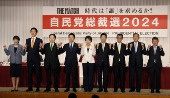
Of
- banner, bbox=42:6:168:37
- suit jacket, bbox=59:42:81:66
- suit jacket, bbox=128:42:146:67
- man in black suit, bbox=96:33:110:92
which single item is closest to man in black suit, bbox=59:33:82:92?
suit jacket, bbox=59:42:81:66

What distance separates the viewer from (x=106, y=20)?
24.0 ft

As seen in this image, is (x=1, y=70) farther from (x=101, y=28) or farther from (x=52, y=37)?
(x=101, y=28)

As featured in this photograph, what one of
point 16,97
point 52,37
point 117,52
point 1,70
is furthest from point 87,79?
point 1,70

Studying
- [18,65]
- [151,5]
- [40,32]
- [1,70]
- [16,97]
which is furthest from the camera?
[40,32]

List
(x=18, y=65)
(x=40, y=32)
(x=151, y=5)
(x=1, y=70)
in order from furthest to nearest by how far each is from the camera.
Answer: (x=40, y=32) → (x=151, y=5) → (x=1, y=70) → (x=18, y=65)

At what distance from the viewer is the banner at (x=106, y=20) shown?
718cm

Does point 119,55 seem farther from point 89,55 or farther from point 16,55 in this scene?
point 16,55

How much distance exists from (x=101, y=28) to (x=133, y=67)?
3.43m

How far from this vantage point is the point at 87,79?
13.6 ft

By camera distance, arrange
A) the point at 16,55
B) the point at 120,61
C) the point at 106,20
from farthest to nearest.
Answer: the point at 106,20 → the point at 16,55 → the point at 120,61

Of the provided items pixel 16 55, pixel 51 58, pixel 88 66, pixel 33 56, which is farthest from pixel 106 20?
pixel 16 55

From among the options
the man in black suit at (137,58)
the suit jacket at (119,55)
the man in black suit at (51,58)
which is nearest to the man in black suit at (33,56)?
the man in black suit at (51,58)

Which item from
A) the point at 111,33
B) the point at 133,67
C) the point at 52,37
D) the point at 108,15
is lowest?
the point at 133,67

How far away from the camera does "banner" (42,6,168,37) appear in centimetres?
718
